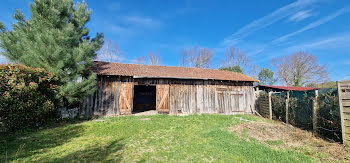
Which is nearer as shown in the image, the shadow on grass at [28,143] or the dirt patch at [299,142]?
the shadow on grass at [28,143]

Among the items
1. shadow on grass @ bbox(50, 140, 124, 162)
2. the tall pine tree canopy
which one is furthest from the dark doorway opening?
shadow on grass @ bbox(50, 140, 124, 162)

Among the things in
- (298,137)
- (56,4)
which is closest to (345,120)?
(298,137)

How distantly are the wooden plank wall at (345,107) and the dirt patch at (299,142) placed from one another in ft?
1.37

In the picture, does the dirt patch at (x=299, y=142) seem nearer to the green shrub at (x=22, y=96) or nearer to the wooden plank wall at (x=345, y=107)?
the wooden plank wall at (x=345, y=107)

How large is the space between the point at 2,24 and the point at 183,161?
12500 mm

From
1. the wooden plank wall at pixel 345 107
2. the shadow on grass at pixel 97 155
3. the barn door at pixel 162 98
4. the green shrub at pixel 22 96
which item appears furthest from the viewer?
the barn door at pixel 162 98

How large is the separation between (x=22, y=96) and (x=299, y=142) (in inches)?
422

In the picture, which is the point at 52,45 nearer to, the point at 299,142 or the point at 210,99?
the point at 210,99

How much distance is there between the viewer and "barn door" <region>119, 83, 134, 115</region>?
10.1 meters

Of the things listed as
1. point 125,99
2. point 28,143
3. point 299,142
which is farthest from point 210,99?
point 28,143

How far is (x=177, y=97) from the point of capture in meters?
11.3

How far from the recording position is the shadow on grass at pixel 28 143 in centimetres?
375

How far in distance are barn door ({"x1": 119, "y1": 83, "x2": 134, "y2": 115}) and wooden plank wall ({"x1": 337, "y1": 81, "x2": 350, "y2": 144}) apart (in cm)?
1072

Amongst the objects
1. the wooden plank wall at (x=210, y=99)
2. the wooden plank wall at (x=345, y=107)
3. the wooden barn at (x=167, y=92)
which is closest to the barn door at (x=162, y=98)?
the wooden barn at (x=167, y=92)
